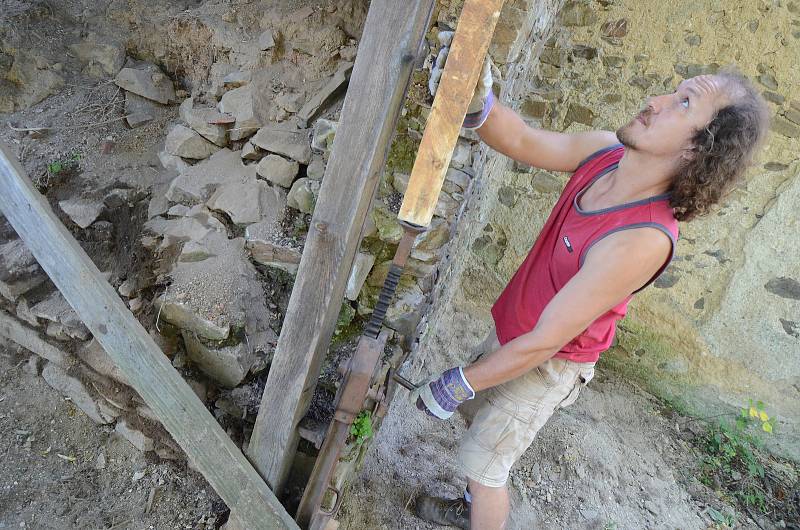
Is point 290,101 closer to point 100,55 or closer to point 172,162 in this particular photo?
point 172,162

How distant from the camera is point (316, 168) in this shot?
2529 millimetres

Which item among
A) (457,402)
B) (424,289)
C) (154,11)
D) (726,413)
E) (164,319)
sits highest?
(154,11)

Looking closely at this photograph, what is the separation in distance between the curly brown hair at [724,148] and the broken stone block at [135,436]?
7.84 ft

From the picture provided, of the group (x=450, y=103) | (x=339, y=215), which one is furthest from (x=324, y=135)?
(x=450, y=103)

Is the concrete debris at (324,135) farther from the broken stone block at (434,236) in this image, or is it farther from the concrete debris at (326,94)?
the broken stone block at (434,236)

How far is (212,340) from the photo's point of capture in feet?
7.52

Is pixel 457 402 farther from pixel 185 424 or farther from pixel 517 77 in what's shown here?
pixel 517 77

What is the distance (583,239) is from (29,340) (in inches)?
103

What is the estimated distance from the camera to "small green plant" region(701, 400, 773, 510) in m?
3.20

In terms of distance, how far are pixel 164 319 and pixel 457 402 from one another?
1362mm

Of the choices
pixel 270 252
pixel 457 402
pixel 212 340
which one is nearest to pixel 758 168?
pixel 457 402

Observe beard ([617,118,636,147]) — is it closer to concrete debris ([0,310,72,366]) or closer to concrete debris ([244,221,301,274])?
concrete debris ([244,221,301,274])

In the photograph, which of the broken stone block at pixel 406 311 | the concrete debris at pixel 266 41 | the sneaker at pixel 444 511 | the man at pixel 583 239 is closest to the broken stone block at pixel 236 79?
the concrete debris at pixel 266 41

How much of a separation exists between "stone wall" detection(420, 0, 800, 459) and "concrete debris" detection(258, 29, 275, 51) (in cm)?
126
